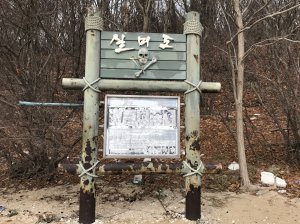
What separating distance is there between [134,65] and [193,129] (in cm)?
100

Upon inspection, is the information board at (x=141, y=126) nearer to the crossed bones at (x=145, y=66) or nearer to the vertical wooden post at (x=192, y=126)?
the vertical wooden post at (x=192, y=126)

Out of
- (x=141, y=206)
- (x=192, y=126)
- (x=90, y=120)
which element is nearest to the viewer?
(x=90, y=120)

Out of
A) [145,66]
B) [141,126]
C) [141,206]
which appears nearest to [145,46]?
[145,66]

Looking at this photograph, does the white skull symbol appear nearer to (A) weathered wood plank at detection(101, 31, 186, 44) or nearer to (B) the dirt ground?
(A) weathered wood plank at detection(101, 31, 186, 44)

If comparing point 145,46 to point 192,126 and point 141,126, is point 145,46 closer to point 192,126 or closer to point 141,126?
point 141,126

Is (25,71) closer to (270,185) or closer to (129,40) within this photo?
(129,40)

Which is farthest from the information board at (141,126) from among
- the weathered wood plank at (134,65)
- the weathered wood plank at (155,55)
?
the weathered wood plank at (155,55)

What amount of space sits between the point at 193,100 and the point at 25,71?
2548 mm

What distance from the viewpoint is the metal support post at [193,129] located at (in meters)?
4.26

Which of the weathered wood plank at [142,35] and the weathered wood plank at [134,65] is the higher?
the weathered wood plank at [142,35]

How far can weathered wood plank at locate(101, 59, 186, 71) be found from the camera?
14.0 ft

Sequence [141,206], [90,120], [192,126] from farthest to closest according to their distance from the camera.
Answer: [141,206], [192,126], [90,120]

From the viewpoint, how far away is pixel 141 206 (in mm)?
4730

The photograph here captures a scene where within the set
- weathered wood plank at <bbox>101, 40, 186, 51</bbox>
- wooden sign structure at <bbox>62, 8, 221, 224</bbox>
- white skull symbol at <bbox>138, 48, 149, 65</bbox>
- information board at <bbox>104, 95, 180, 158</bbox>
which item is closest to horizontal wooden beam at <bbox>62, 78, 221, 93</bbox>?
wooden sign structure at <bbox>62, 8, 221, 224</bbox>
